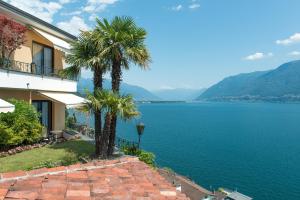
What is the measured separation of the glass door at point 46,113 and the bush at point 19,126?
4.40m

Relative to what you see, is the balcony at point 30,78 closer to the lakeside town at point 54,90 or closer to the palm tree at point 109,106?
the lakeside town at point 54,90

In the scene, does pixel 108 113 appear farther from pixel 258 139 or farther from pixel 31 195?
pixel 258 139

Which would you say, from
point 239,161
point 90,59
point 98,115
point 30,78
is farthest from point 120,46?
point 239,161

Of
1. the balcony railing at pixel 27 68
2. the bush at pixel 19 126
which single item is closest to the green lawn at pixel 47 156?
the bush at pixel 19 126

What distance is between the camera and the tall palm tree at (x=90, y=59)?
17.8m

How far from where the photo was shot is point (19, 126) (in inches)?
699

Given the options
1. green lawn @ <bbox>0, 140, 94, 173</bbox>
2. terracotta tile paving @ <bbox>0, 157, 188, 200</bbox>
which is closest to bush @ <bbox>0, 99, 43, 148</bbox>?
green lawn @ <bbox>0, 140, 94, 173</bbox>

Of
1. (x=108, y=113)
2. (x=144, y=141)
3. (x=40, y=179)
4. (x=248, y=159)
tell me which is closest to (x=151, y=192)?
(x=40, y=179)

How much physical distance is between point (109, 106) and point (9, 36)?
727 centimetres

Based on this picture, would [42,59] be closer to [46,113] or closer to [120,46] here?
[46,113]

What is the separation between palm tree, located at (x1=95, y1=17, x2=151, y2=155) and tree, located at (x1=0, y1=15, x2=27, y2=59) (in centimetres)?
480

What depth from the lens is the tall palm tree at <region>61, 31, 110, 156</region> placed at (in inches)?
700

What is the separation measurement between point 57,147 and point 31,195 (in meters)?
16.5

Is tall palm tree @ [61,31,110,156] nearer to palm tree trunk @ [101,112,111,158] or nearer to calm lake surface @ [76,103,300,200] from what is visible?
palm tree trunk @ [101,112,111,158]
